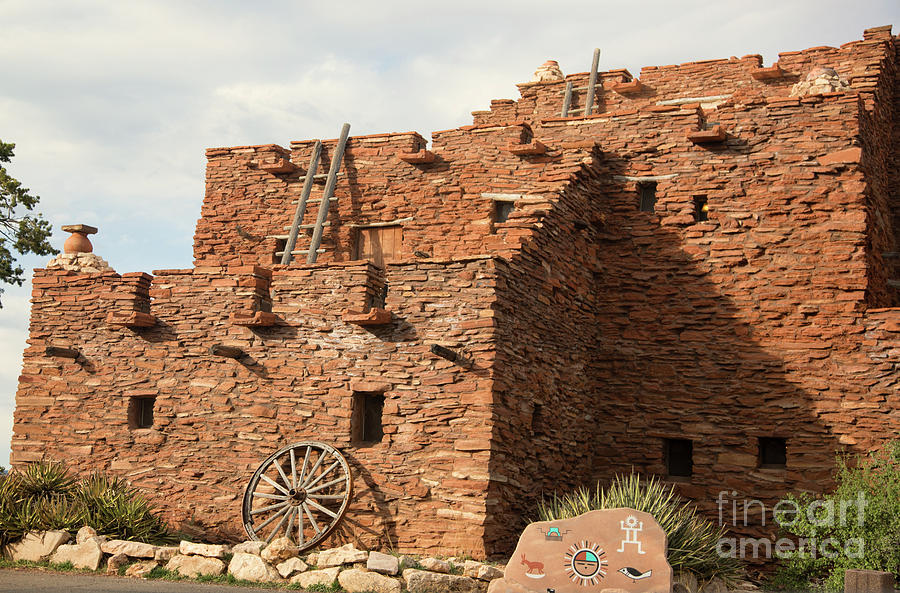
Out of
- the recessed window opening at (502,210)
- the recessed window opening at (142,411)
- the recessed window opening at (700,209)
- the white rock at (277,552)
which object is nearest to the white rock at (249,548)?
the white rock at (277,552)

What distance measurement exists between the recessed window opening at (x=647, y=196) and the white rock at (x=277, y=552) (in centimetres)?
851

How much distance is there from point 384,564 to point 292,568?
125cm

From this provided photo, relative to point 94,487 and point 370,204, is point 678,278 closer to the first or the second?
point 370,204

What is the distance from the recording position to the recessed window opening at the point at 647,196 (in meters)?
18.0

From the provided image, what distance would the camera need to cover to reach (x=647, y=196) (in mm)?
18062

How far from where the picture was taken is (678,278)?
17.2 m

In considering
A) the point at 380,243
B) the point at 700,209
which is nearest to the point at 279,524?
the point at 380,243

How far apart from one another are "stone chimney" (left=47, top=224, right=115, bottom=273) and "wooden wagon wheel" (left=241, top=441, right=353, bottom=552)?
4982 mm

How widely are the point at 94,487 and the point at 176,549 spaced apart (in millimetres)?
2151

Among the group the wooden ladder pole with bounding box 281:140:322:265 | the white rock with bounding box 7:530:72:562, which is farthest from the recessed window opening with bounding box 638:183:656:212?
the white rock with bounding box 7:530:72:562

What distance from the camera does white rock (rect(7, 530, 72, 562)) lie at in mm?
14344

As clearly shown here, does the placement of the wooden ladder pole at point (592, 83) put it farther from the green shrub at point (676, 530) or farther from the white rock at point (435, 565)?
the white rock at point (435, 565)

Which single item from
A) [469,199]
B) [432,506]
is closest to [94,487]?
[432,506]

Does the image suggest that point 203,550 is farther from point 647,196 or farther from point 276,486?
point 647,196
